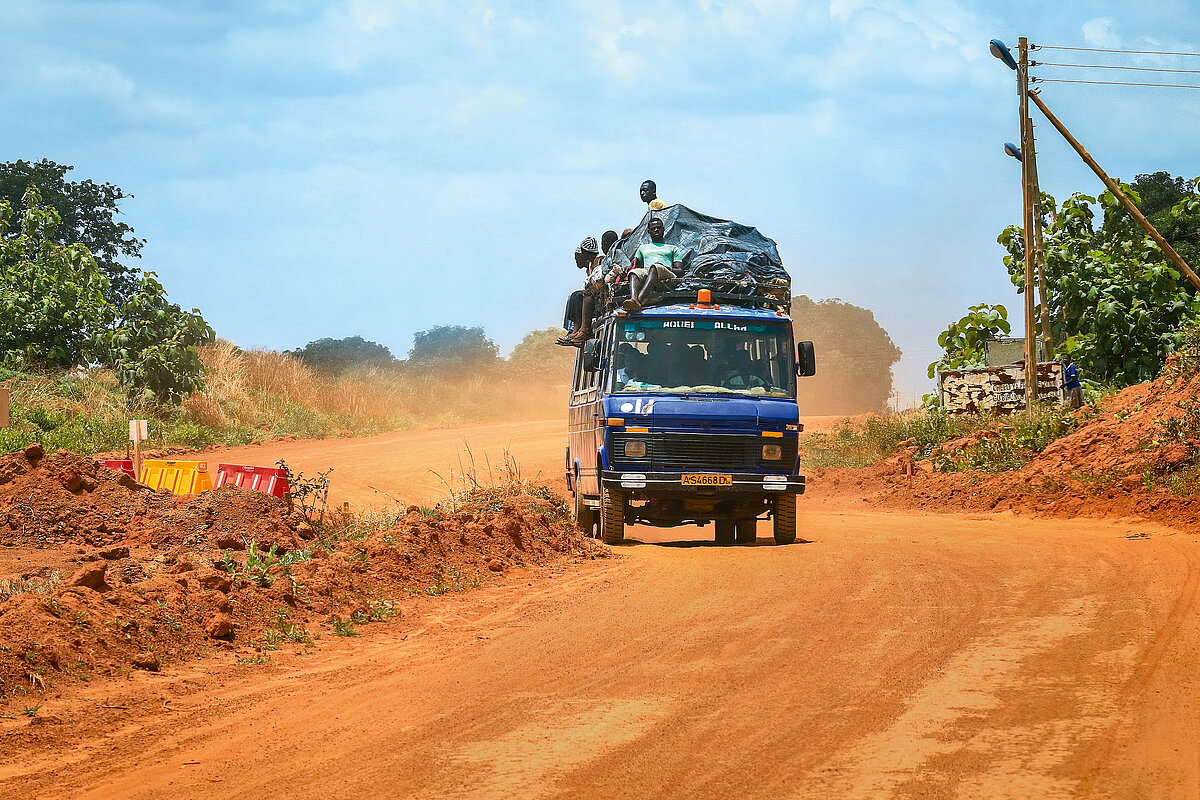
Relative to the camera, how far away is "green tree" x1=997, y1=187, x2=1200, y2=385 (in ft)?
80.8

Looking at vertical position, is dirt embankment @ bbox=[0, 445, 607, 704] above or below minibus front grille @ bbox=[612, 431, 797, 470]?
below

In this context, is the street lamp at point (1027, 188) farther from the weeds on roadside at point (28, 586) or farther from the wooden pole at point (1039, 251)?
the weeds on roadside at point (28, 586)

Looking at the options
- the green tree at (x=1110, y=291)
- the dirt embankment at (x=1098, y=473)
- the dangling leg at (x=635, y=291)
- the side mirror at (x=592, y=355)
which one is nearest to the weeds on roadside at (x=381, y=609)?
the dangling leg at (x=635, y=291)

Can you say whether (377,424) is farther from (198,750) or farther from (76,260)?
(198,750)

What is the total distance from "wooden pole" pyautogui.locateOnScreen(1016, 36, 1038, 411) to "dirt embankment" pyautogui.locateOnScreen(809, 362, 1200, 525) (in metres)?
1.64

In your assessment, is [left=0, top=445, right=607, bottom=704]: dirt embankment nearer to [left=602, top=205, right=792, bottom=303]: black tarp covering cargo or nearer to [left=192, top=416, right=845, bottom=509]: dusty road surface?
[left=602, top=205, right=792, bottom=303]: black tarp covering cargo

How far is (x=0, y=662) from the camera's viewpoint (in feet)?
20.4

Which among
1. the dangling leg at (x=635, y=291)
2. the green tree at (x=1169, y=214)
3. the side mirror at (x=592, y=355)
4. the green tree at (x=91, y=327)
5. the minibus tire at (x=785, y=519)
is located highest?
the green tree at (x=1169, y=214)

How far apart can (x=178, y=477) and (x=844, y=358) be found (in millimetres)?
61462

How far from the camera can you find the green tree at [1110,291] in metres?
24.6

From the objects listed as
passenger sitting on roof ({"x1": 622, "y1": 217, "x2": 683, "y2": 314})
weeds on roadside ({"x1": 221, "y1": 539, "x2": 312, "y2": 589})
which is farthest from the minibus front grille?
weeds on roadside ({"x1": 221, "y1": 539, "x2": 312, "y2": 589})

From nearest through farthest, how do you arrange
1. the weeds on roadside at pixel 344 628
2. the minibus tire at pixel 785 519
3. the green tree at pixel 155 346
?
the weeds on roadside at pixel 344 628 → the minibus tire at pixel 785 519 → the green tree at pixel 155 346

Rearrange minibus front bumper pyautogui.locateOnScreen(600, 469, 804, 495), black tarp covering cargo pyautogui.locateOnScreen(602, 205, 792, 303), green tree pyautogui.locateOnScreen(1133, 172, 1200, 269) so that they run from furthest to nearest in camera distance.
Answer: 1. green tree pyautogui.locateOnScreen(1133, 172, 1200, 269)
2. black tarp covering cargo pyautogui.locateOnScreen(602, 205, 792, 303)
3. minibus front bumper pyautogui.locateOnScreen(600, 469, 804, 495)

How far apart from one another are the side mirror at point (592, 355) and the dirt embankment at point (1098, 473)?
704 cm
